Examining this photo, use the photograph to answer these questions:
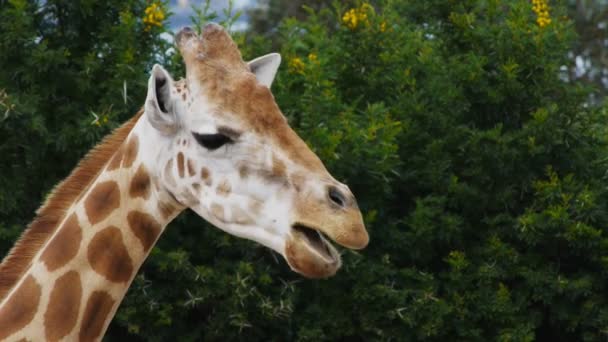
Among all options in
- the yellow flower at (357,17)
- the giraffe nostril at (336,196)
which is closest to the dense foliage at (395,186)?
the yellow flower at (357,17)

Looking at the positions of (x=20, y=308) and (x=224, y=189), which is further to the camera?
(x=20, y=308)

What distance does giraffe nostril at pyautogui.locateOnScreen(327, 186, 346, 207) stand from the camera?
472 centimetres

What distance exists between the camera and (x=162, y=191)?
17.1ft

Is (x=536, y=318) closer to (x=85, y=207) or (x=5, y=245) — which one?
(x=5, y=245)

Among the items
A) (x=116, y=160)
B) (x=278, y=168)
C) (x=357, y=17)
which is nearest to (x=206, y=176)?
(x=278, y=168)

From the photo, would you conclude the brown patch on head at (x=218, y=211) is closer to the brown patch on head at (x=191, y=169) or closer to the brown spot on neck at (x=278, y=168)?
the brown patch on head at (x=191, y=169)

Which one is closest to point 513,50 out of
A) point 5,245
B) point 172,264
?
point 172,264

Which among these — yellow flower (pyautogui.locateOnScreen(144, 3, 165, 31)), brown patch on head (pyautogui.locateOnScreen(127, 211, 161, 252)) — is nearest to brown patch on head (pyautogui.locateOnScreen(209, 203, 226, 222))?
brown patch on head (pyautogui.locateOnScreen(127, 211, 161, 252))

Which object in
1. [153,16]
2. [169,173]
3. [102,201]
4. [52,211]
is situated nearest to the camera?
[169,173]

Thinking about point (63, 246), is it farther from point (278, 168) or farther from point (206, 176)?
point (278, 168)

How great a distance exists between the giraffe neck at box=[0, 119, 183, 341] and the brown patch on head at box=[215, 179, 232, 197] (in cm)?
23

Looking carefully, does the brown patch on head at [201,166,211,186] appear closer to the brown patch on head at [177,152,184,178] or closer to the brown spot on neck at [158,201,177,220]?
the brown patch on head at [177,152,184,178]

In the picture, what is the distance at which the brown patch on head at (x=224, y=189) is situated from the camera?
16.6ft

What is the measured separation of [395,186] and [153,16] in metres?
1.85
